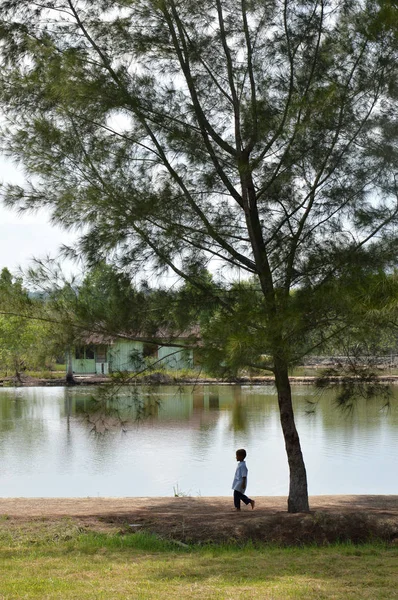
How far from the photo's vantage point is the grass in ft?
14.8

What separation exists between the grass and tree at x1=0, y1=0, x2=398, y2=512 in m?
2.29

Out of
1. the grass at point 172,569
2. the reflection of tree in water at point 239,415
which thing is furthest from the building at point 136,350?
the reflection of tree in water at point 239,415

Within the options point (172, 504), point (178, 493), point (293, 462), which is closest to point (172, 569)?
point (293, 462)

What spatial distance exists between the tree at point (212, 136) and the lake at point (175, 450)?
1681 millimetres

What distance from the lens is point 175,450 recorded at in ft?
51.7

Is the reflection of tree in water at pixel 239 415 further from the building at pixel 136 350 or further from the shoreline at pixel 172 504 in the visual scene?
the building at pixel 136 350

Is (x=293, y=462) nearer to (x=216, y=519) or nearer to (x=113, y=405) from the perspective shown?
(x=216, y=519)

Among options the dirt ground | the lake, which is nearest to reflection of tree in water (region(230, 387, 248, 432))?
the lake

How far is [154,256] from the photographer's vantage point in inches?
328

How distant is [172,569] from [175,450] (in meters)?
10.5

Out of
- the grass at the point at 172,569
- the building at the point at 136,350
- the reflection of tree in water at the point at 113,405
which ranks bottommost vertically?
the grass at the point at 172,569

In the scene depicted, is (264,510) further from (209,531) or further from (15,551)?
(15,551)

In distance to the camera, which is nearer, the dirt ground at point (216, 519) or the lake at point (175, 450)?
the dirt ground at point (216, 519)

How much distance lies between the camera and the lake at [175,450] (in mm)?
11789
